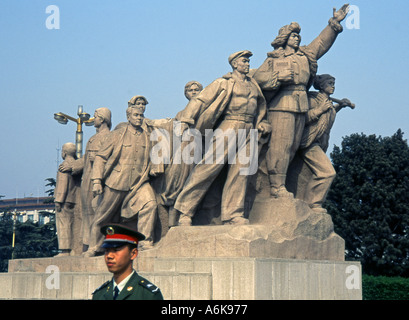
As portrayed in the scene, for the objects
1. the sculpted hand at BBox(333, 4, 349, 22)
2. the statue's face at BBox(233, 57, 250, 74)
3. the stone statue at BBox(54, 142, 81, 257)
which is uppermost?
the sculpted hand at BBox(333, 4, 349, 22)

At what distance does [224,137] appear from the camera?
36.4ft

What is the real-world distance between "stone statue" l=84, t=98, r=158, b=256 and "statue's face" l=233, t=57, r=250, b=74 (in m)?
1.87

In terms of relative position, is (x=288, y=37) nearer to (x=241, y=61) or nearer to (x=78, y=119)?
(x=241, y=61)

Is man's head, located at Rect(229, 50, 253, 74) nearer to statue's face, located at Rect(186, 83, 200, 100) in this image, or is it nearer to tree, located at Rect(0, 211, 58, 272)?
statue's face, located at Rect(186, 83, 200, 100)

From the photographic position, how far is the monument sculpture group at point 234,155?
439 inches

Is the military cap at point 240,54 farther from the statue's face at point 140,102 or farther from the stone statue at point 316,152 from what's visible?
the statue's face at point 140,102

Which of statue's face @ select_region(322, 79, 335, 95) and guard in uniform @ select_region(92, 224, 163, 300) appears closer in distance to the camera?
guard in uniform @ select_region(92, 224, 163, 300)

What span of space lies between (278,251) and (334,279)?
1.22m

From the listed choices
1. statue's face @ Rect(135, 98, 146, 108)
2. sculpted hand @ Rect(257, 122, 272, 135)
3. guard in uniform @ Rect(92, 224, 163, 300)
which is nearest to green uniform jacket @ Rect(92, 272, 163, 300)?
guard in uniform @ Rect(92, 224, 163, 300)

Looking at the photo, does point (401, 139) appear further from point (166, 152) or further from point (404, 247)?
point (166, 152)

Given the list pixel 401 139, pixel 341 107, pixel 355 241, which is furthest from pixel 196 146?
pixel 401 139

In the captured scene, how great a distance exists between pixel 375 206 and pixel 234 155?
1628cm

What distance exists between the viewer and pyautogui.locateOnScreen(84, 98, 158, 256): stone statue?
39.5 feet

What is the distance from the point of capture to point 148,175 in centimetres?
1218
